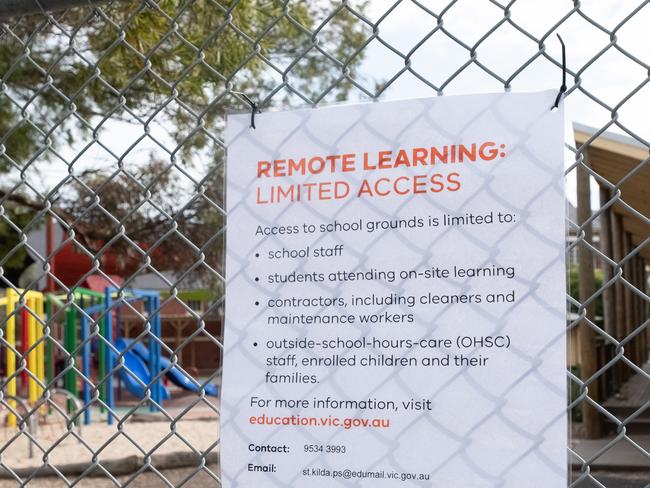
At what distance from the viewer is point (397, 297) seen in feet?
5.19

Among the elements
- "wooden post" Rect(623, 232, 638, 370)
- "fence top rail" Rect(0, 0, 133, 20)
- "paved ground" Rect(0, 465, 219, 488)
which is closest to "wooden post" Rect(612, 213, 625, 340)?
"wooden post" Rect(623, 232, 638, 370)

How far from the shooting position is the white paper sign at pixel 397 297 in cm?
150

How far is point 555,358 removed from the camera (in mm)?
1474

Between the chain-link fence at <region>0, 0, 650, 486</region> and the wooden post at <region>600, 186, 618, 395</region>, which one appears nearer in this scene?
the chain-link fence at <region>0, 0, 650, 486</region>

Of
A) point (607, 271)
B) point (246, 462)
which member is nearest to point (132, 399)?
point (607, 271)

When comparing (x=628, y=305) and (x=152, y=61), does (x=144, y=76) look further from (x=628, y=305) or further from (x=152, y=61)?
(x=628, y=305)

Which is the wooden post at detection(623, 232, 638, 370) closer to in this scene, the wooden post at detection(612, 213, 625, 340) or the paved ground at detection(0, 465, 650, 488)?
the wooden post at detection(612, 213, 625, 340)

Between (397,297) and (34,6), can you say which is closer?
(397,297)

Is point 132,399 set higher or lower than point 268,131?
lower

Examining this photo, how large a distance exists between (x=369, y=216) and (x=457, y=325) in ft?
0.87

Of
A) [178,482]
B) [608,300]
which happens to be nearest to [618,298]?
[608,300]

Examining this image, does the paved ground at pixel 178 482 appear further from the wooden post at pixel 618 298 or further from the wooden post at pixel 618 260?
the wooden post at pixel 618 260

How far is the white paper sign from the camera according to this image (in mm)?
1497

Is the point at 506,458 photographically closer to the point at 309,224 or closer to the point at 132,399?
the point at 309,224
